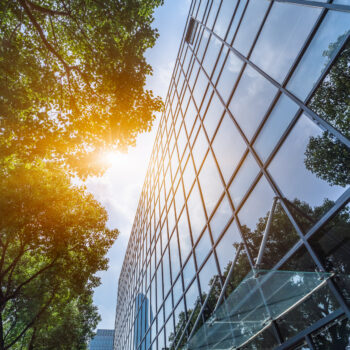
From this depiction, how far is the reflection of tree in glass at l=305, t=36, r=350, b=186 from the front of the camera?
11.0 ft

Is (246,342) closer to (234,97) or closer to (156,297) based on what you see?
(234,97)

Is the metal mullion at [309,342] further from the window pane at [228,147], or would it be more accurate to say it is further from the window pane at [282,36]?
the window pane at [282,36]

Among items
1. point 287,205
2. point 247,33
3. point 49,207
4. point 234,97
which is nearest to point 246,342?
point 287,205

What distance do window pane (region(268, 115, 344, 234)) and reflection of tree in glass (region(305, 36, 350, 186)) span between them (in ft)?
0.05

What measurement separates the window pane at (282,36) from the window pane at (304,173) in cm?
157

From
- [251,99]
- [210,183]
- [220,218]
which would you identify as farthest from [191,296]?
[251,99]

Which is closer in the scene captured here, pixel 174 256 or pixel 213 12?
pixel 213 12

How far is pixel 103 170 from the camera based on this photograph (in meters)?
8.74

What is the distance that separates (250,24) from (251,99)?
2.54 meters

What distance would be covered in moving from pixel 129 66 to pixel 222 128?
4107 millimetres

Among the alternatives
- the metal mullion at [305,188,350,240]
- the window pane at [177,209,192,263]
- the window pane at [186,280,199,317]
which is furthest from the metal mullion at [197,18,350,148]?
the window pane at [186,280,199,317]

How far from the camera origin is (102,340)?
150 meters

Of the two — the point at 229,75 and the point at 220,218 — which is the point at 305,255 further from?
the point at 229,75

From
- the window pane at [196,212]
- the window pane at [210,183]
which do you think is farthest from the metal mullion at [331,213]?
the window pane at [196,212]
